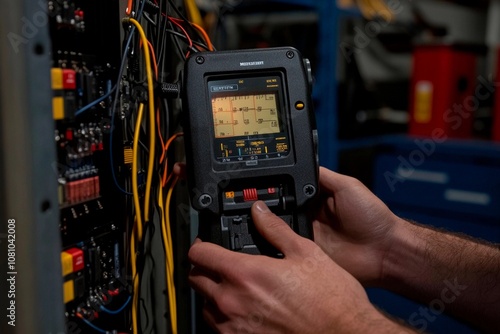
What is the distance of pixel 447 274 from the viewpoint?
3.19 ft

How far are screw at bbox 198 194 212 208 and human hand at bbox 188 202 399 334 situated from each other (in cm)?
6

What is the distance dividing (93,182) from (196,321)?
0.32m

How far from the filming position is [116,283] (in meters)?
0.70

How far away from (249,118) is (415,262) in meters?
0.47

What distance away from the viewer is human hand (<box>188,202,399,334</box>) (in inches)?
25.2

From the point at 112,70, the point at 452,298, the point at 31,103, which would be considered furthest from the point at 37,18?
the point at 452,298

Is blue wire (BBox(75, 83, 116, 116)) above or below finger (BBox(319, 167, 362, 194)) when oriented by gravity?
above

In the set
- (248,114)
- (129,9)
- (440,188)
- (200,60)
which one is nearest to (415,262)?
(248,114)

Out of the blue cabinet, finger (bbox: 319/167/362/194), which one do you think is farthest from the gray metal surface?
the blue cabinet

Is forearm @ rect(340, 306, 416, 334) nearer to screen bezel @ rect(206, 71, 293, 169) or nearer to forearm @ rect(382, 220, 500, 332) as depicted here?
screen bezel @ rect(206, 71, 293, 169)

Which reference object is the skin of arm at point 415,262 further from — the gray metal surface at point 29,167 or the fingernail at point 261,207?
the gray metal surface at point 29,167

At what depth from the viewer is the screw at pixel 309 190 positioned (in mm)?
732

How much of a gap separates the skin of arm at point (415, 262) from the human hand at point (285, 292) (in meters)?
0.30

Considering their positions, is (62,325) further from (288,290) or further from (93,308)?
(288,290)
